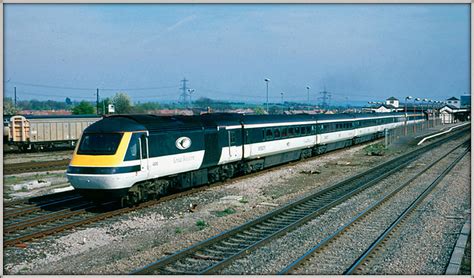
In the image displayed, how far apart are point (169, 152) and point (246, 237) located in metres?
5.66

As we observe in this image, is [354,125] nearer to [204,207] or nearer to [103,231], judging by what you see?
[204,207]

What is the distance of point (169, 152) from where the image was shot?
18.0m

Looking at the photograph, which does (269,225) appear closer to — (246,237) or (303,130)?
(246,237)

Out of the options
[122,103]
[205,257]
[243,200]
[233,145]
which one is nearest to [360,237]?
[205,257]

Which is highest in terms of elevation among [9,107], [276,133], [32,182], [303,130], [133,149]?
[9,107]

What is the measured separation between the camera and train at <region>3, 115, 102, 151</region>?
138 feet

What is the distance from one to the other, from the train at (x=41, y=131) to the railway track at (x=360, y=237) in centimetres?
3226

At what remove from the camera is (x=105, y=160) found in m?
15.6

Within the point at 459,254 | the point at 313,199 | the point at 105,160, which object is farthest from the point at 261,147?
the point at 459,254

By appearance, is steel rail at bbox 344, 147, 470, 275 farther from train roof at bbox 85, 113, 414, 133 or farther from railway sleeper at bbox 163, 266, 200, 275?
train roof at bbox 85, 113, 414, 133

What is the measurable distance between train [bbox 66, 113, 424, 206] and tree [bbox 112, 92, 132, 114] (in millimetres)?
52288

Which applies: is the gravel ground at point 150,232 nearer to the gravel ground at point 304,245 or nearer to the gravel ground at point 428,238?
the gravel ground at point 304,245

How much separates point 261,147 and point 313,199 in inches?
287

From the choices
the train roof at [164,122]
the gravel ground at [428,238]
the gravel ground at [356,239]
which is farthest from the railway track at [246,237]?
the train roof at [164,122]
